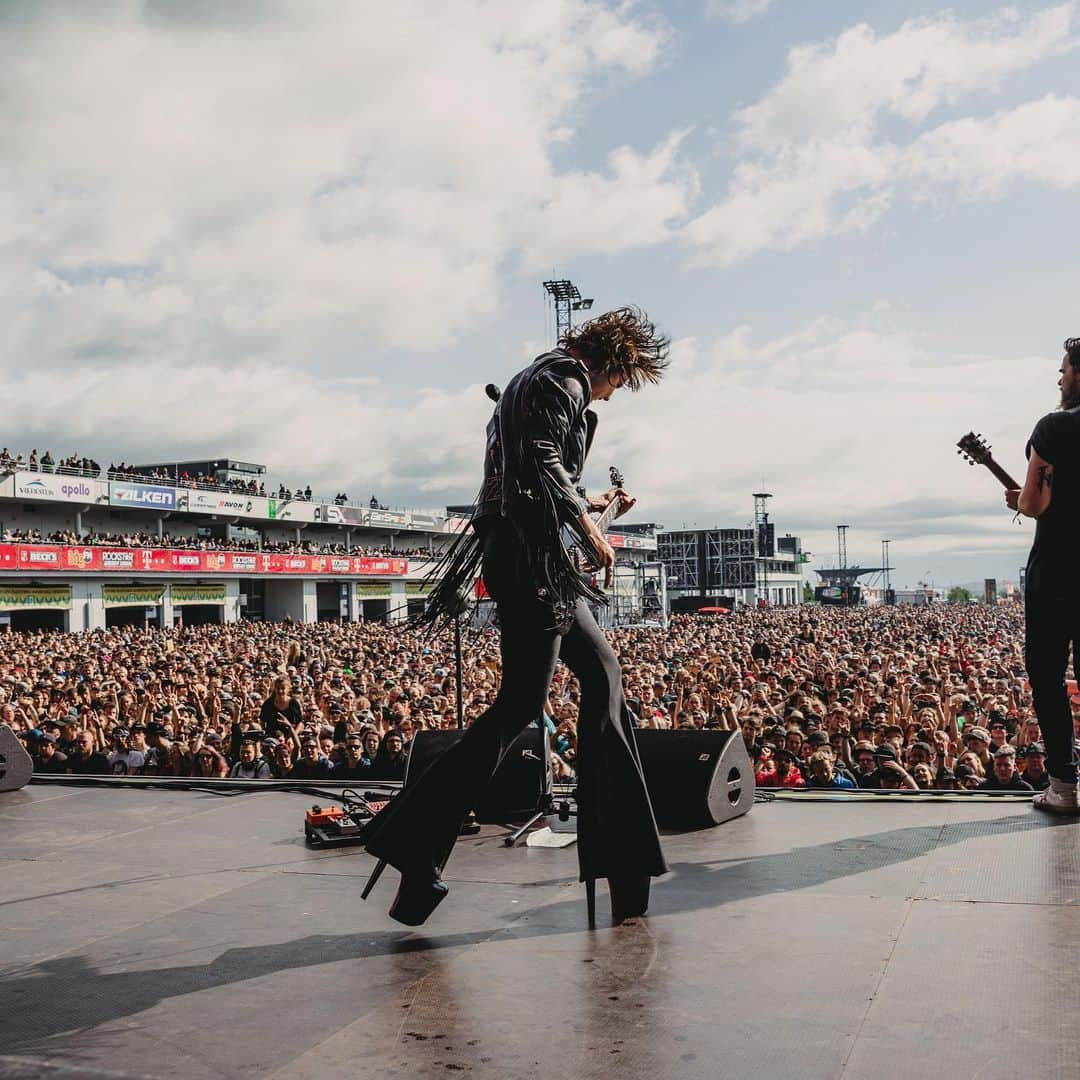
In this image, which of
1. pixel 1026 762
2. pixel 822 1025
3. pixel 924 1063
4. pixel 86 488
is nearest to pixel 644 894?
pixel 822 1025

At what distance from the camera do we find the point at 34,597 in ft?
118

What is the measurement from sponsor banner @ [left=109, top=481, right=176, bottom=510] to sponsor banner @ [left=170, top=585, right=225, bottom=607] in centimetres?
388

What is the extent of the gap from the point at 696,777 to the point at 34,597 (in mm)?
36871

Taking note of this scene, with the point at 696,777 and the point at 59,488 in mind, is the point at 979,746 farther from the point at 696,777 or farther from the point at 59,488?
the point at 59,488

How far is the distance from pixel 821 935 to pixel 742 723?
7.35 metres

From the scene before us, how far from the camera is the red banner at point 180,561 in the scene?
1384 inches

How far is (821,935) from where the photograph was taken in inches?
95.5

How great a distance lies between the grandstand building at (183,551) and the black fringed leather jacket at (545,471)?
31.5 m

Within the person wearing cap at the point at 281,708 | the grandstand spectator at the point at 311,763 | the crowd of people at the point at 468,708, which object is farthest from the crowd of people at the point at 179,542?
the grandstand spectator at the point at 311,763

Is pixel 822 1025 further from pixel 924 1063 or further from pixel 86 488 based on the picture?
pixel 86 488

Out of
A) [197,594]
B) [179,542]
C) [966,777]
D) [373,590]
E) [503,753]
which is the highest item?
[179,542]

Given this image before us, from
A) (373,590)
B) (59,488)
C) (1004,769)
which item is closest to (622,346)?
(1004,769)

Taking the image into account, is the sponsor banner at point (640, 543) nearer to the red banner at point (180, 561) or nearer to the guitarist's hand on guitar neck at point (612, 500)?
the red banner at point (180, 561)

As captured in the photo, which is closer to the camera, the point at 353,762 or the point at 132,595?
the point at 353,762
